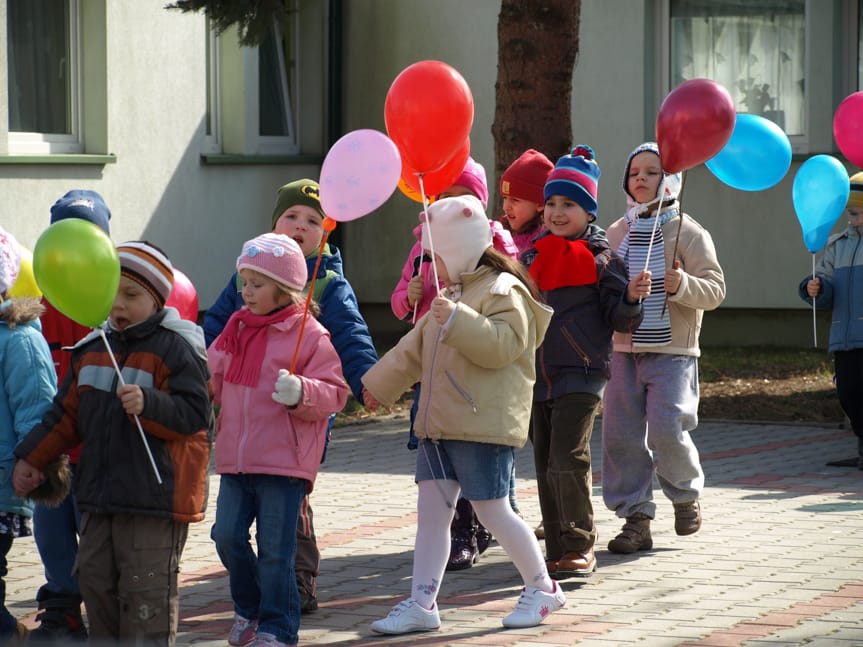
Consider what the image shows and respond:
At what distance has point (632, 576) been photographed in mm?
6430

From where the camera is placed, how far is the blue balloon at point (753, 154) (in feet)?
23.1

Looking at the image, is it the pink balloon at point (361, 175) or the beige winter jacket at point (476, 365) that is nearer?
the beige winter jacket at point (476, 365)

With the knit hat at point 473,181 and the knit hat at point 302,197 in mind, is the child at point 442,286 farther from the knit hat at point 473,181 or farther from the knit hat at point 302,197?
the knit hat at point 302,197

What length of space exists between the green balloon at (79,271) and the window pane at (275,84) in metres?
11.3

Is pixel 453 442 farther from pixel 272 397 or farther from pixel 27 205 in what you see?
pixel 27 205

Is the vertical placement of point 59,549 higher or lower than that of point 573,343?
→ lower

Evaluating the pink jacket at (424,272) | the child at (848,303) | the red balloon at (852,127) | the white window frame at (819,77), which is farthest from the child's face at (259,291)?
the white window frame at (819,77)

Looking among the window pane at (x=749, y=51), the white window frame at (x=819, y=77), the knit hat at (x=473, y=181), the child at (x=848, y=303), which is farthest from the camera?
the window pane at (x=749, y=51)

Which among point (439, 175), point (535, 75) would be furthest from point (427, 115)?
point (535, 75)

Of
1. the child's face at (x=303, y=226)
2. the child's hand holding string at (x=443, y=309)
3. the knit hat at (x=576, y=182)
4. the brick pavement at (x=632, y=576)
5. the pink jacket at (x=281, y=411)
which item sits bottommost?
the brick pavement at (x=632, y=576)

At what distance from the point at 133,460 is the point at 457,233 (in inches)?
62.7

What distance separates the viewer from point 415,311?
630 cm

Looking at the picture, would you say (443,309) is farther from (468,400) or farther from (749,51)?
(749,51)

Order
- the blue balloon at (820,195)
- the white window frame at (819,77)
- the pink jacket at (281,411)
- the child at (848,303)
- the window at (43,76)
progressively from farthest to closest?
the white window frame at (819,77)
the window at (43,76)
the child at (848,303)
the blue balloon at (820,195)
the pink jacket at (281,411)
